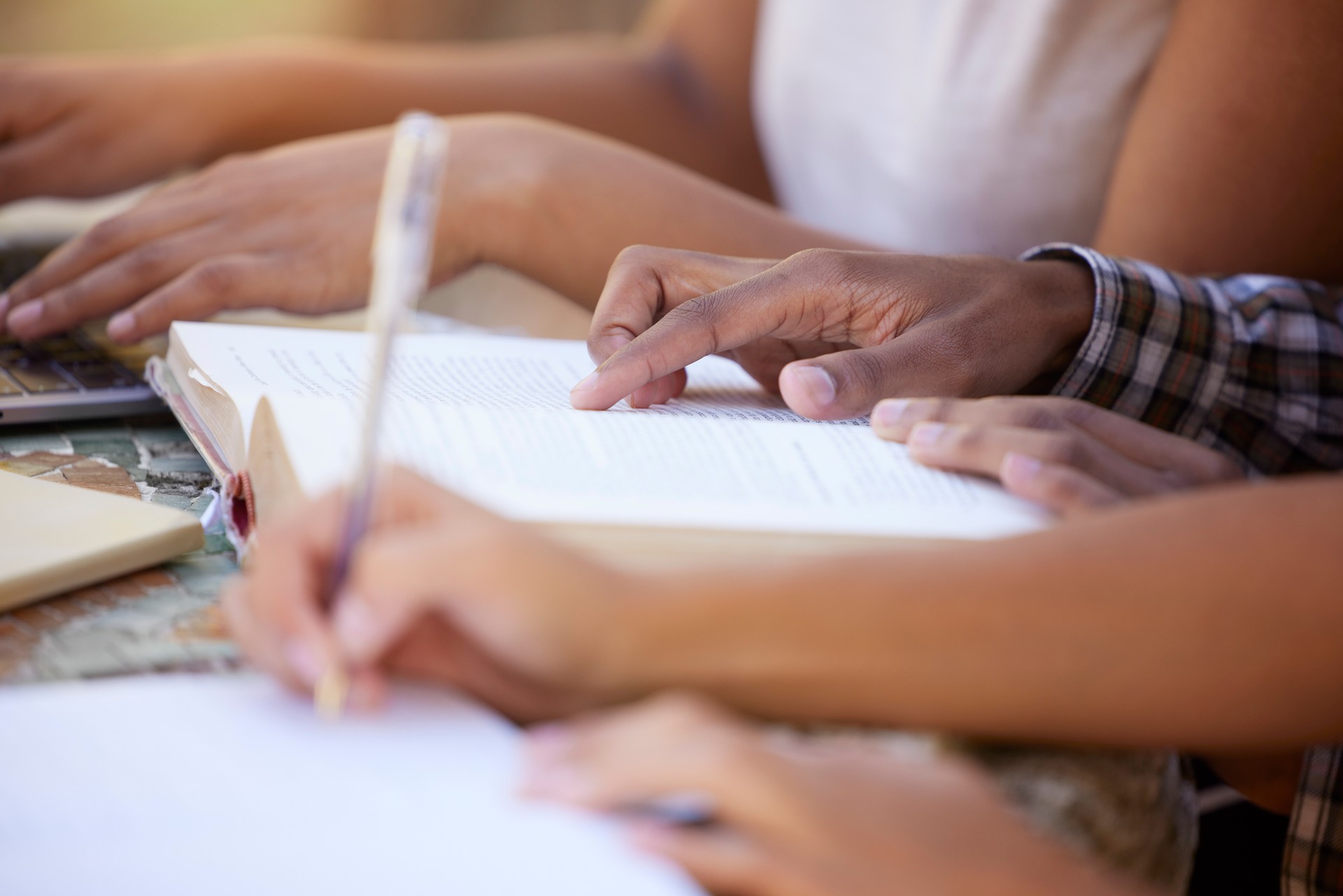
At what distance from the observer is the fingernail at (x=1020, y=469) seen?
456 mm

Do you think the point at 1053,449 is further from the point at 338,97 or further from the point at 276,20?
the point at 276,20

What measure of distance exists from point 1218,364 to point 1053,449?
25 centimetres

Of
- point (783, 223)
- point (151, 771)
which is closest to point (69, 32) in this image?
point (783, 223)

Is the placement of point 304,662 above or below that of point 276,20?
above

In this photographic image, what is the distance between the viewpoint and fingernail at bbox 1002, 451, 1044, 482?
1.50 feet

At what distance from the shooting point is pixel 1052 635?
0.36 meters

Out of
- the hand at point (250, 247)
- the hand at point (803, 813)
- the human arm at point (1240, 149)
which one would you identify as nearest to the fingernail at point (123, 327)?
the hand at point (250, 247)

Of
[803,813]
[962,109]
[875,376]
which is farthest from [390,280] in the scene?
[962,109]

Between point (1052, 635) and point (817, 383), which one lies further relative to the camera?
point (817, 383)

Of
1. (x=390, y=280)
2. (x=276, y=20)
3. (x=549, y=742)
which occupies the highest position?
(x=390, y=280)

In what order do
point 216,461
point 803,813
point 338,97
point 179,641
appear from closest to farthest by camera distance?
point 803,813
point 179,641
point 216,461
point 338,97

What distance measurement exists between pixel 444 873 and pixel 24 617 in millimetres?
241

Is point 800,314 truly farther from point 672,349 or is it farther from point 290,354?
point 290,354

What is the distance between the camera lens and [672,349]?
1.85 ft
